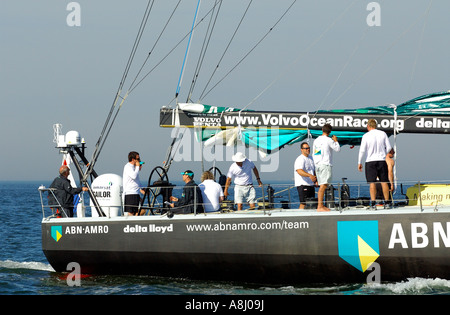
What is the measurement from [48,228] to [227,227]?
380cm

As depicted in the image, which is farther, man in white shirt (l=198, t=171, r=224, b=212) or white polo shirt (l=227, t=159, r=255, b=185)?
white polo shirt (l=227, t=159, r=255, b=185)

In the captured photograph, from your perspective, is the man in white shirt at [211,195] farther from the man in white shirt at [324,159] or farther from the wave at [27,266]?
the wave at [27,266]

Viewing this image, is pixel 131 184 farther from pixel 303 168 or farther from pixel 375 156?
pixel 375 156

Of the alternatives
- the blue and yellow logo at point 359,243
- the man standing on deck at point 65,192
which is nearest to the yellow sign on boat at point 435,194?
the blue and yellow logo at point 359,243

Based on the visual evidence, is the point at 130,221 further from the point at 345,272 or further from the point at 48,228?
the point at 345,272

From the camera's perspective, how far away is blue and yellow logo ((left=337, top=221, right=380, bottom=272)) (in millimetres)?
11656

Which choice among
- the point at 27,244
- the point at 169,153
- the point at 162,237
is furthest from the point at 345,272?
the point at 27,244

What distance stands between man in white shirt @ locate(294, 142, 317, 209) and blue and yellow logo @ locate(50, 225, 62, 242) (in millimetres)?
4662

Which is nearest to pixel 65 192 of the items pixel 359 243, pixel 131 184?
pixel 131 184

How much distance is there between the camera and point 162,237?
12930 millimetres

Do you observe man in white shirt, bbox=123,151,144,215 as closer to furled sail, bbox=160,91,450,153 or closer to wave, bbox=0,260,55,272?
furled sail, bbox=160,91,450,153

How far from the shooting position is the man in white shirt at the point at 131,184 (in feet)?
45.3

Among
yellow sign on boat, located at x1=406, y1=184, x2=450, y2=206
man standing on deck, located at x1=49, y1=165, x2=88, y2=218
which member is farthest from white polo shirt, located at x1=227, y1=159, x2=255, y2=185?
yellow sign on boat, located at x1=406, y1=184, x2=450, y2=206

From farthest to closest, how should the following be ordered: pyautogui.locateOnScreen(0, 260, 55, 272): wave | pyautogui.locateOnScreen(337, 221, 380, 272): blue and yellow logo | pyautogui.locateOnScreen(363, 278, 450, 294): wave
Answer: pyautogui.locateOnScreen(0, 260, 55, 272): wave
pyautogui.locateOnScreen(337, 221, 380, 272): blue and yellow logo
pyautogui.locateOnScreen(363, 278, 450, 294): wave
